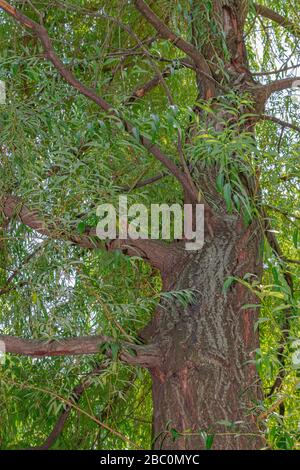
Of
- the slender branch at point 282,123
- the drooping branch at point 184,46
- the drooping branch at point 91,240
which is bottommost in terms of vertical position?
the drooping branch at point 91,240

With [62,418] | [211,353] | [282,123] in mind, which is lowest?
[62,418]

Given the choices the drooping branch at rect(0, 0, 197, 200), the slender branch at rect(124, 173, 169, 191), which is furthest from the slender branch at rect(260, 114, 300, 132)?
the drooping branch at rect(0, 0, 197, 200)

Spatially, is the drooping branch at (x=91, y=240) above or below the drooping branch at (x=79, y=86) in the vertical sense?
below

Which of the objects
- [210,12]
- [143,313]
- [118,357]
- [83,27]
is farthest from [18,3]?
[118,357]

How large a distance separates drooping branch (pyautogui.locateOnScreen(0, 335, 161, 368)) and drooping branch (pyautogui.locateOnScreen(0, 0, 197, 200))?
1.62 feet

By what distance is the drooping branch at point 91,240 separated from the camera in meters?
2.37

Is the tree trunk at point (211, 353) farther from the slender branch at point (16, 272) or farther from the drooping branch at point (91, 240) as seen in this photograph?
the slender branch at point (16, 272)

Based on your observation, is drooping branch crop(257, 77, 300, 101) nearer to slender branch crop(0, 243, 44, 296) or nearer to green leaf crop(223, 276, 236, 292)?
green leaf crop(223, 276, 236, 292)

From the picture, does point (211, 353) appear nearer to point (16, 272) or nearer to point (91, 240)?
point (91, 240)

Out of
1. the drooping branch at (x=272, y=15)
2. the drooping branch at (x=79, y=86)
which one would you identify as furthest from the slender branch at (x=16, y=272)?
the drooping branch at (x=272, y=15)

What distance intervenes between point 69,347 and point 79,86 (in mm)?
691

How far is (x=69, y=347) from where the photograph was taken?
2.18m

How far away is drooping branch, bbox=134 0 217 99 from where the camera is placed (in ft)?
7.74

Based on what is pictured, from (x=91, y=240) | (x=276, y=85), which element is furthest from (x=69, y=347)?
(x=276, y=85)
